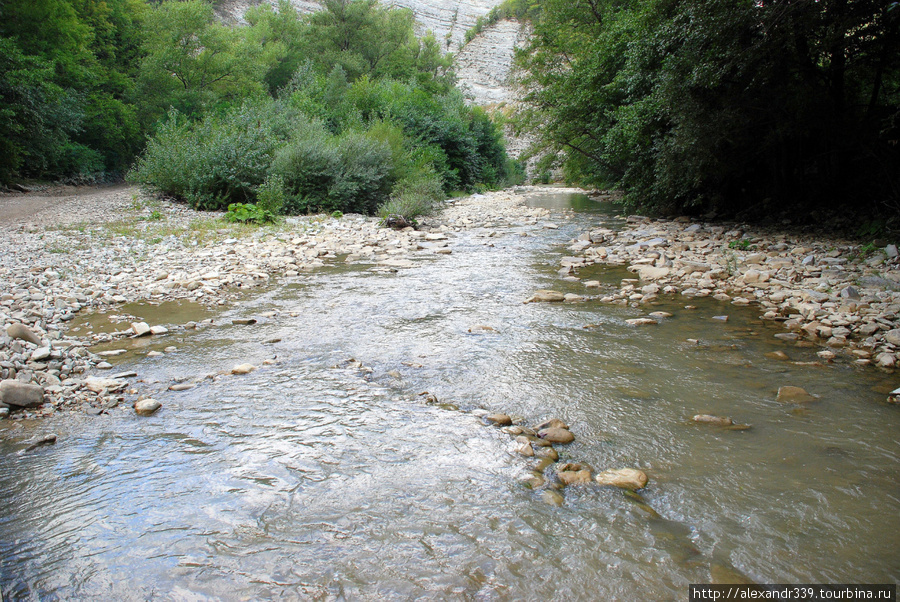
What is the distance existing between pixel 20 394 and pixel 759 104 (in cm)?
1217

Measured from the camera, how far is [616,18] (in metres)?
16.0

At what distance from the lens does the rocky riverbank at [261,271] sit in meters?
4.56

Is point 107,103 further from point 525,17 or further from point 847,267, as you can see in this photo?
point 525,17

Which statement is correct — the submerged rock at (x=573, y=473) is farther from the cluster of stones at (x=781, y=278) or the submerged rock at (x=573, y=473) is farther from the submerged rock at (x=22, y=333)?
the submerged rock at (x=22, y=333)

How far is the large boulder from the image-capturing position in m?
3.70

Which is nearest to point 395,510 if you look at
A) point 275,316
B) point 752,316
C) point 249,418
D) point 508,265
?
point 249,418

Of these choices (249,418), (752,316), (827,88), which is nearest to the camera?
(249,418)

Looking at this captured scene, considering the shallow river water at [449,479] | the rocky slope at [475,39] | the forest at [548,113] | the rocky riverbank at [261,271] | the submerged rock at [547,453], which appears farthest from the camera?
the rocky slope at [475,39]

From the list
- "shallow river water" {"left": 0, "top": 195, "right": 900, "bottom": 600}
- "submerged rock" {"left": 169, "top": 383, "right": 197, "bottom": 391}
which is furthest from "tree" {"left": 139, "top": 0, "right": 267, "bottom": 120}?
"shallow river water" {"left": 0, "top": 195, "right": 900, "bottom": 600}

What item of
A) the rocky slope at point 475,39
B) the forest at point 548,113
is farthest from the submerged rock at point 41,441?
the rocky slope at point 475,39

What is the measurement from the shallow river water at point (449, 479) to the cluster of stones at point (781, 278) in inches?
26.8

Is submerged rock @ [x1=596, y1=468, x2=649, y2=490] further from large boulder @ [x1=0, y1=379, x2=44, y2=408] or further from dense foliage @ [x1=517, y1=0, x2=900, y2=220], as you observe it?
dense foliage @ [x1=517, y1=0, x2=900, y2=220]

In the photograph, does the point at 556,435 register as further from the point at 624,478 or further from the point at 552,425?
the point at 624,478

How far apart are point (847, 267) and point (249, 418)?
8.22 meters
